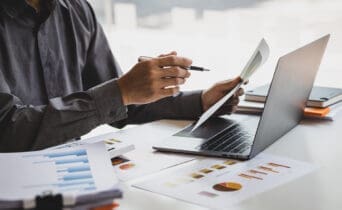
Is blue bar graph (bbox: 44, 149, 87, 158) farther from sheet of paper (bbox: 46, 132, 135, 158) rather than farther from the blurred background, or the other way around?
the blurred background

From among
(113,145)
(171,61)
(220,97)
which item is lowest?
(113,145)

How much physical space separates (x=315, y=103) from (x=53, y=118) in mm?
758

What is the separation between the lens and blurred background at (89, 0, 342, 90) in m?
1.99

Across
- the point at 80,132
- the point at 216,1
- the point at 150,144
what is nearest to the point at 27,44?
the point at 80,132

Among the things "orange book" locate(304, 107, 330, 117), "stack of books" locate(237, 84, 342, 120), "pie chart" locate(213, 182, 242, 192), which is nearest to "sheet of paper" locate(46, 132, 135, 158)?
"pie chart" locate(213, 182, 242, 192)

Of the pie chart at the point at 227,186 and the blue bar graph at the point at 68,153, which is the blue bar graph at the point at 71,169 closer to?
the blue bar graph at the point at 68,153

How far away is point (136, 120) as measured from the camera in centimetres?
155

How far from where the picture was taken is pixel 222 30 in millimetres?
2328

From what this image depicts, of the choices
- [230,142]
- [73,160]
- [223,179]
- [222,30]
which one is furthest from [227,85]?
[222,30]

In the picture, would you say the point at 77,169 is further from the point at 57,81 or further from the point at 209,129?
the point at 57,81

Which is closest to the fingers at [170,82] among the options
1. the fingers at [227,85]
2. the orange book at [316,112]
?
the fingers at [227,85]

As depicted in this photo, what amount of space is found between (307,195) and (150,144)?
0.45 meters

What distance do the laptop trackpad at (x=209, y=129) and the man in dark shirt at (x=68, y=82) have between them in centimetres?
6

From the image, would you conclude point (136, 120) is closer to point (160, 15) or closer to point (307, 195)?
point (307, 195)
